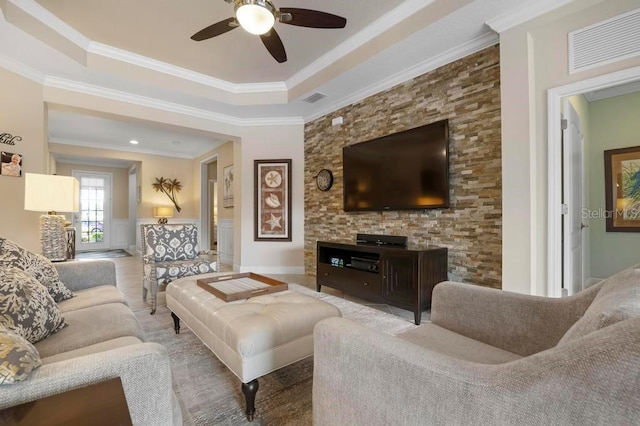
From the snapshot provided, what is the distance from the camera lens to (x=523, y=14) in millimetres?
2311

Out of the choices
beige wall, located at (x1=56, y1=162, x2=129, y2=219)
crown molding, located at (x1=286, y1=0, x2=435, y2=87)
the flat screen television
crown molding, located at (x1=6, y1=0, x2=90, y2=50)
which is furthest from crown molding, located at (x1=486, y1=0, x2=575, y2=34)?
beige wall, located at (x1=56, y1=162, x2=129, y2=219)

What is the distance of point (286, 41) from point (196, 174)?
17.9 ft

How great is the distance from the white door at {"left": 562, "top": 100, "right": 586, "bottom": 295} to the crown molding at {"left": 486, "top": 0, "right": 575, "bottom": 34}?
28.1 inches

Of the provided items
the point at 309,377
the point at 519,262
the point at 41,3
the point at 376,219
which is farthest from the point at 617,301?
the point at 41,3

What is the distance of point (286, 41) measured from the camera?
3.24 m

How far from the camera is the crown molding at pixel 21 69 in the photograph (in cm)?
307

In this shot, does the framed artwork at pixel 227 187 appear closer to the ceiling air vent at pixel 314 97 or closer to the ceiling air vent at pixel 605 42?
the ceiling air vent at pixel 314 97

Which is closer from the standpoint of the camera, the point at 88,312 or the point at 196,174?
the point at 88,312

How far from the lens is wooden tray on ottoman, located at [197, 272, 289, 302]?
195 centimetres

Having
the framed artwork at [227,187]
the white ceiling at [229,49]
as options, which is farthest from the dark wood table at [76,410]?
the framed artwork at [227,187]

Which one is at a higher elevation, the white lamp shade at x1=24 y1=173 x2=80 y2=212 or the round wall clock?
the round wall clock

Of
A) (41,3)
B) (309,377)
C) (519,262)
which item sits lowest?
(309,377)

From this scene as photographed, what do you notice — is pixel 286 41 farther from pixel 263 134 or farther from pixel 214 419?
pixel 214 419

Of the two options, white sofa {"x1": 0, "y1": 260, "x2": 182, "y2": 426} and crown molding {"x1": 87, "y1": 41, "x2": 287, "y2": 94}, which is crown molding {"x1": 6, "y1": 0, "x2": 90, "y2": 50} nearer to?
crown molding {"x1": 87, "y1": 41, "x2": 287, "y2": 94}
